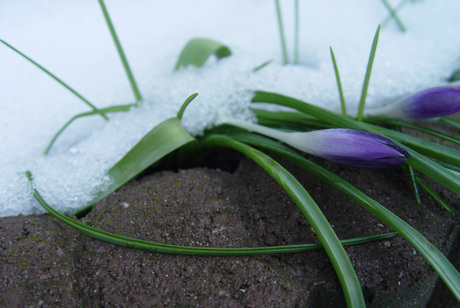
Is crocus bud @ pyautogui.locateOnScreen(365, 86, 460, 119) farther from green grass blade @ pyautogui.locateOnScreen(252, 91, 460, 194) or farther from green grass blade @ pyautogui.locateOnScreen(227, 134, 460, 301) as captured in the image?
green grass blade @ pyautogui.locateOnScreen(227, 134, 460, 301)

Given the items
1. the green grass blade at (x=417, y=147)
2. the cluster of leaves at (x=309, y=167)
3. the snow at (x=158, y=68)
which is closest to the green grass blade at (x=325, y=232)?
the cluster of leaves at (x=309, y=167)

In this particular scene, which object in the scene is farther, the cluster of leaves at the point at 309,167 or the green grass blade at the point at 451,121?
the green grass blade at the point at 451,121

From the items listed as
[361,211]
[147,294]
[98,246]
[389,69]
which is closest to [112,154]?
[98,246]

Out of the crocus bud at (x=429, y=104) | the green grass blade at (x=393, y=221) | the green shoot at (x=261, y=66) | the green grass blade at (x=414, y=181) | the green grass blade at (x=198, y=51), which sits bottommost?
the green grass blade at (x=414, y=181)

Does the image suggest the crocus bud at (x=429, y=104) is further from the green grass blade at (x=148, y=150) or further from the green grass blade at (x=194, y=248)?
the green grass blade at (x=148, y=150)

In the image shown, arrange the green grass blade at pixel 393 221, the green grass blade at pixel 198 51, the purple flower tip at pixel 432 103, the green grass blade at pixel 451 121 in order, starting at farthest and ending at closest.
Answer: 1. the green grass blade at pixel 198 51
2. the green grass blade at pixel 451 121
3. the purple flower tip at pixel 432 103
4. the green grass blade at pixel 393 221

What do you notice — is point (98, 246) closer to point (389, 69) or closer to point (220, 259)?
point (220, 259)

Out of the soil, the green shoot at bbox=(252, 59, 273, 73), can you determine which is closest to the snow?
the green shoot at bbox=(252, 59, 273, 73)
